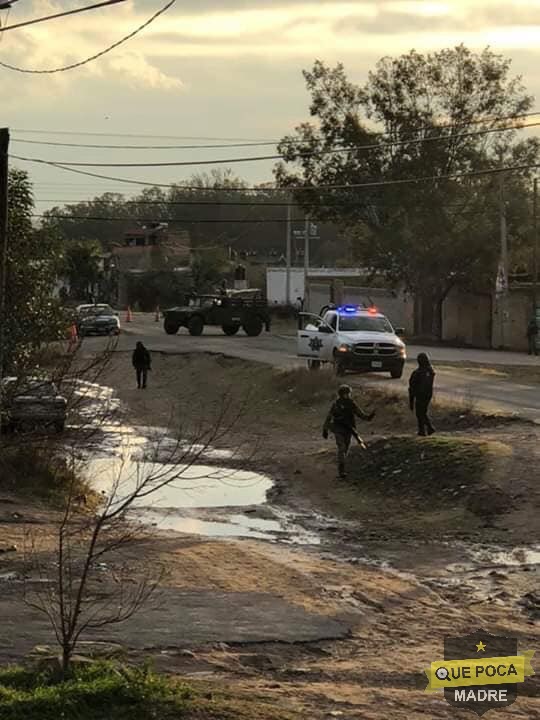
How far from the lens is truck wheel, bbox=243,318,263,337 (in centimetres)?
5453

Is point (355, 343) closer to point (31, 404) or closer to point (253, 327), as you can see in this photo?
point (31, 404)

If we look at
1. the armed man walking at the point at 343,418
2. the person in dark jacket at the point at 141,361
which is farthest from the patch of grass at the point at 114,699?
the person in dark jacket at the point at 141,361

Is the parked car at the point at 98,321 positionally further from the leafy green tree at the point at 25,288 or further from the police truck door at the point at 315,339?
the leafy green tree at the point at 25,288

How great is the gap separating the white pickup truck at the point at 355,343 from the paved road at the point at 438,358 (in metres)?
0.53

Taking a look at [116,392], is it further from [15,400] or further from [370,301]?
[370,301]

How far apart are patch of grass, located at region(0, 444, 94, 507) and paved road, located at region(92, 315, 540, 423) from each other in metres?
9.55

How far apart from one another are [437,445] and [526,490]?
2959 millimetres

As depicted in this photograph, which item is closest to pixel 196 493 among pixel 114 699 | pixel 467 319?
pixel 114 699

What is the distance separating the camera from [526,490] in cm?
1630

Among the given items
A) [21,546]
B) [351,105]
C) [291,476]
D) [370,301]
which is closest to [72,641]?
[21,546]

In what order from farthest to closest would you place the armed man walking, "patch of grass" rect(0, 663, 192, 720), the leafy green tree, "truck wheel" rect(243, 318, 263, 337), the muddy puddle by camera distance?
"truck wheel" rect(243, 318, 263, 337), the armed man walking, the leafy green tree, the muddy puddle, "patch of grass" rect(0, 663, 192, 720)

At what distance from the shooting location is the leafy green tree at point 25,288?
1733 centimetres

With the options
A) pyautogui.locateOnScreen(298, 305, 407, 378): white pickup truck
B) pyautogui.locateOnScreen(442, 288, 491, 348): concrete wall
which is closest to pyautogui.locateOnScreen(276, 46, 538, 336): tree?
pyautogui.locateOnScreen(442, 288, 491, 348): concrete wall

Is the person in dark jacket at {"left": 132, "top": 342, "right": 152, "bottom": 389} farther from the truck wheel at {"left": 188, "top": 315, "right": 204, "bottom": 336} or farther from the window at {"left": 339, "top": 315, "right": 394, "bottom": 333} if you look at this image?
the truck wheel at {"left": 188, "top": 315, "right": 204, "bottom": 336}
